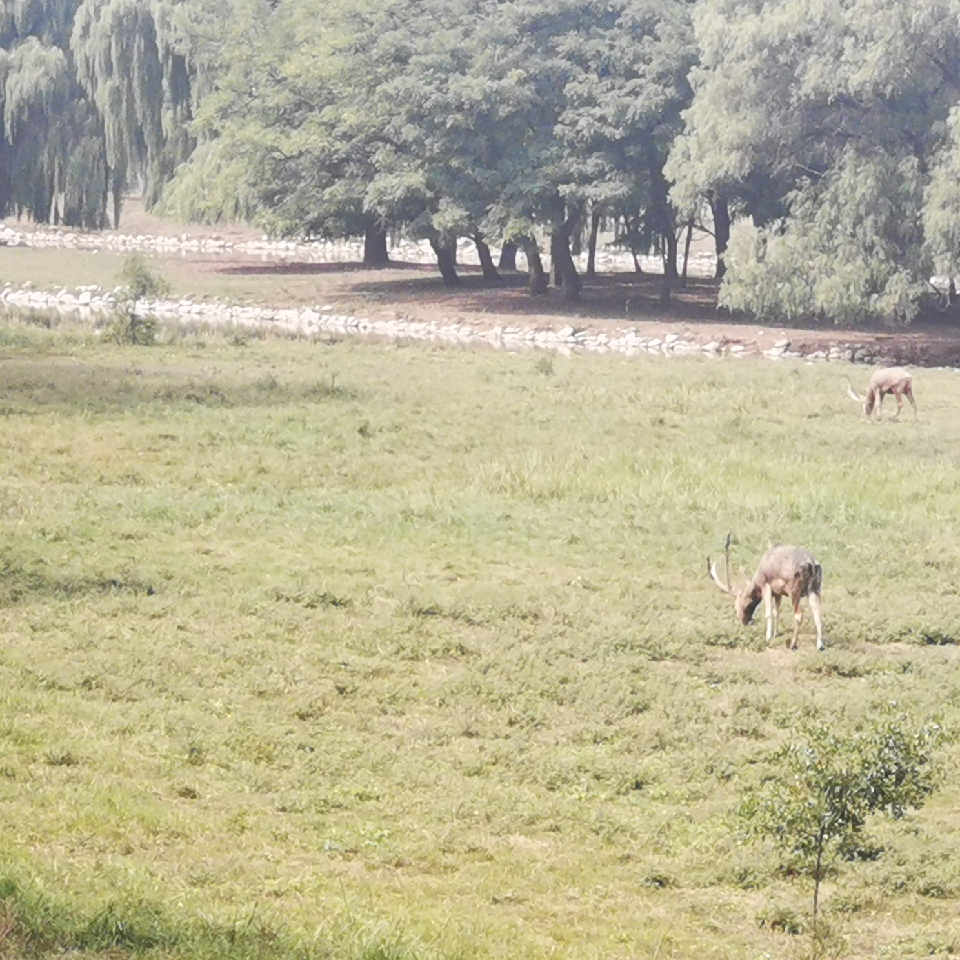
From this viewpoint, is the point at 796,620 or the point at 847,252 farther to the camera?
the point at 847,252

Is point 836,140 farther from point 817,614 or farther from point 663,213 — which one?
point 817,614

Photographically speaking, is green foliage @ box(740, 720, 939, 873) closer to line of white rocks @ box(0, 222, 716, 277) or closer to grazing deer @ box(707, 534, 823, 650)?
grazing deer @ box(707, 534, 823, 650)

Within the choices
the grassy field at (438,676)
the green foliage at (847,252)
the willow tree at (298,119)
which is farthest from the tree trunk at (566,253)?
the grassy field at (438,676)

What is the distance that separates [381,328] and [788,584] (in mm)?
30158

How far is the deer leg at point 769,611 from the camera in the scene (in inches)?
464

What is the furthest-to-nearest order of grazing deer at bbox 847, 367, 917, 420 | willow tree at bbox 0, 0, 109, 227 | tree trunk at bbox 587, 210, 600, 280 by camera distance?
willow tree at bbox 0, 0, 109, 227 < tree trunk at bbox 587, 210, 600, 280 < grazing deer at bbox 847, 367, 917, 420

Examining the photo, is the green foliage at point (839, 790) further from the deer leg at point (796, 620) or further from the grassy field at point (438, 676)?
the deer leg at point (796, 620)

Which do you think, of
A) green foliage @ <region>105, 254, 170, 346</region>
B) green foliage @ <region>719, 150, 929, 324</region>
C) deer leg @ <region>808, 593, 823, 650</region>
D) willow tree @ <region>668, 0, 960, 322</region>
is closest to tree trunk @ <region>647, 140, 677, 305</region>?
willow tree @ <region>668, 0, 960, 322</region>

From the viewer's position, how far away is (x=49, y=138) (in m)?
52.2

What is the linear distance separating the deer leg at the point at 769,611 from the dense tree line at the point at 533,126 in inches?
869

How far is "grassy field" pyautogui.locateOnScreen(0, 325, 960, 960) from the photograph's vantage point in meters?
6.95


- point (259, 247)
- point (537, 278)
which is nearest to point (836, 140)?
point (537, 278)

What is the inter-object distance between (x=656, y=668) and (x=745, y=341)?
1013 inches

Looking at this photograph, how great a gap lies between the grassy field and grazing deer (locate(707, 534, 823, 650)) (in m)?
0.23
